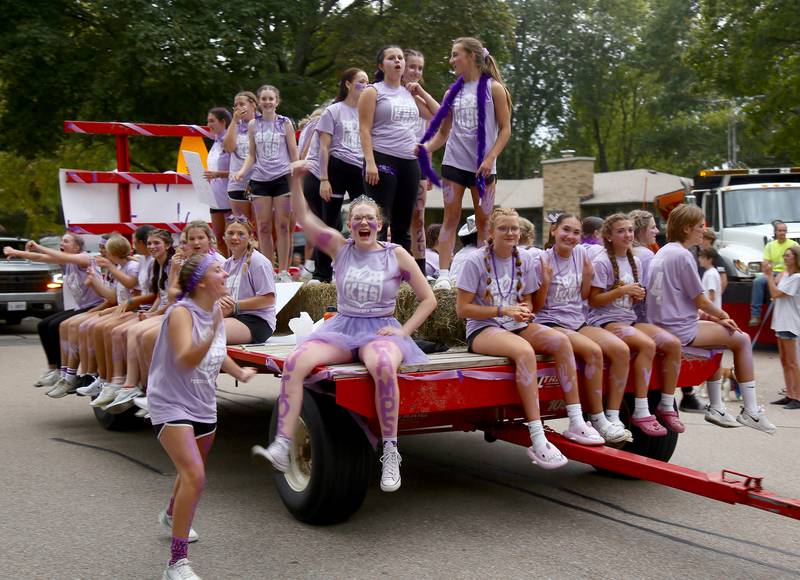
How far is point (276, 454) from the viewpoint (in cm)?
477

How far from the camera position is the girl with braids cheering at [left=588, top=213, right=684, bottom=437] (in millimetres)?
5504

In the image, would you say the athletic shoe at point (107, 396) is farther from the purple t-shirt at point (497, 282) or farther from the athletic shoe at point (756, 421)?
the athletic shoe at point (756, 421)

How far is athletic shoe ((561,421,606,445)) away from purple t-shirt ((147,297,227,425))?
2.05 meters

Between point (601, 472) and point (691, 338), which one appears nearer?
point (691, 338)

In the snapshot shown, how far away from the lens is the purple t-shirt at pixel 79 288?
8297mm

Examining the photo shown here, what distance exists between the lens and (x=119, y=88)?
22.2m

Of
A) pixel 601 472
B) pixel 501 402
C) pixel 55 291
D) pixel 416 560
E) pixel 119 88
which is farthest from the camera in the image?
pixel 119 88

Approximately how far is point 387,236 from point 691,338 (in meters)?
2.67

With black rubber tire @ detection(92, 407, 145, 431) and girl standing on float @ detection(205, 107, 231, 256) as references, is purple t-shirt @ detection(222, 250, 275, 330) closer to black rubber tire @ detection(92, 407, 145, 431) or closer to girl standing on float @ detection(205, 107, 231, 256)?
black rubber tire @ detection(92, 407, 145, 431)

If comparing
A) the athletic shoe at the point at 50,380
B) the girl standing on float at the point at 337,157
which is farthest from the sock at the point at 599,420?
the athletic shoe at the point at 50,380

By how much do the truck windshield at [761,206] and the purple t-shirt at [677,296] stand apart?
1015 cm

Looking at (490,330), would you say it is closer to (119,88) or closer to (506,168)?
(119,88)

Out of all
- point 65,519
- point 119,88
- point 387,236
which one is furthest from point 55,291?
point 65,519

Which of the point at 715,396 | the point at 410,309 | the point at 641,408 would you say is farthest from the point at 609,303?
the point at 410,309
